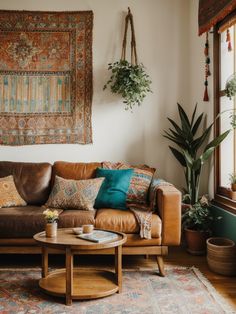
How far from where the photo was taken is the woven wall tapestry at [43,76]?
14.5 feet

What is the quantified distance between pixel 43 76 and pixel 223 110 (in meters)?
2.05

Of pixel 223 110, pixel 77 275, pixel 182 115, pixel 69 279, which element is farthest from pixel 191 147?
pixel 69 279

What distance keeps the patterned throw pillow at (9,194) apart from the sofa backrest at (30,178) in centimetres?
10

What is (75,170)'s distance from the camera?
13.5 ft

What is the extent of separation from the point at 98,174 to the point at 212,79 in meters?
1.55

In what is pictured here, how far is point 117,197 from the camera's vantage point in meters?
3.76

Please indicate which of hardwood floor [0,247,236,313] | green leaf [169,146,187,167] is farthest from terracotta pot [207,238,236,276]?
green leaf [169,146,187,167]

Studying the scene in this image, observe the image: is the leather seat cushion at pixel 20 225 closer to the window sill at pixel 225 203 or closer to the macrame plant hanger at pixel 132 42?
the window sill at pixel 225 203

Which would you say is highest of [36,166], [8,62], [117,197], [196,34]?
[196,34]

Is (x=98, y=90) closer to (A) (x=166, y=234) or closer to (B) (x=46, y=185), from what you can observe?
(B) (x=46, y=185)

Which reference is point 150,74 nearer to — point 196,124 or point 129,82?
point 129,82

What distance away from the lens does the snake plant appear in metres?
3.88

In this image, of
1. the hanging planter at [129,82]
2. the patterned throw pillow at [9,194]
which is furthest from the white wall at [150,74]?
the patterned throw pillow at [9,194]

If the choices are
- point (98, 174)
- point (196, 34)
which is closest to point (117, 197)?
point (98, 174)
